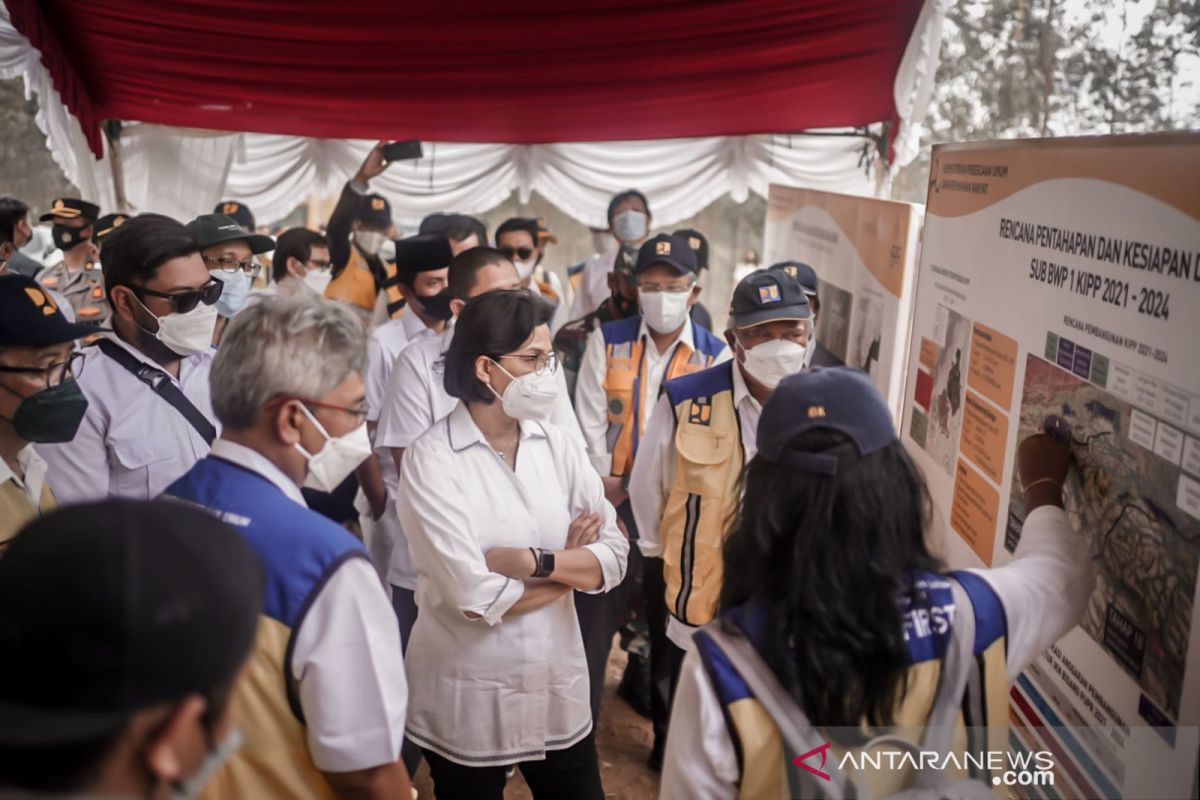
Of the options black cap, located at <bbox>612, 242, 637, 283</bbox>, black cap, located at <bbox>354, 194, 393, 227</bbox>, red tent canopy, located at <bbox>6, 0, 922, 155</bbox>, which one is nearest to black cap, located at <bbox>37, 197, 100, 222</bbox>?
red tent canopy, located at <bbox>6, 0, 922, 155</bbox>

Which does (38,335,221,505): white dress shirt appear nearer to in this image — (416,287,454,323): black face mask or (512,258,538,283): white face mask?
(416,287,454,323): black face mask

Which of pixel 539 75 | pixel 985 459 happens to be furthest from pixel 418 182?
pixel 985 459

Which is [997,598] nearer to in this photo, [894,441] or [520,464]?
[894,441]

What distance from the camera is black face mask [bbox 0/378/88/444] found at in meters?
2.55

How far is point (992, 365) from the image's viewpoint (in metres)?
2.60

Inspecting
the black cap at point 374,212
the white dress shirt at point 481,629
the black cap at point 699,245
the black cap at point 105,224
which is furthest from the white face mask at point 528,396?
the black cap at point 374,212

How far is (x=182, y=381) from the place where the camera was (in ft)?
10.5

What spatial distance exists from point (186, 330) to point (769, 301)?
1.85 metres

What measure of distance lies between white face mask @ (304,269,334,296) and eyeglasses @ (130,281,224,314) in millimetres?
3229

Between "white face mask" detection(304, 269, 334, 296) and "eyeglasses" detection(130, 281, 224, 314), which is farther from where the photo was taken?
"white face mask" detection(304, 269, 334, 296)

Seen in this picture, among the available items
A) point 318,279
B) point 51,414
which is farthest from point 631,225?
point 51,414

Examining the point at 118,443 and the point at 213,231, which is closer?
the point at 118,443

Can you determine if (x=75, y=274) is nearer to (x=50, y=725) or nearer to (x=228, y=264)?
(x=228, y=264)

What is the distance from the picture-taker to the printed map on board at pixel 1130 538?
174cm
